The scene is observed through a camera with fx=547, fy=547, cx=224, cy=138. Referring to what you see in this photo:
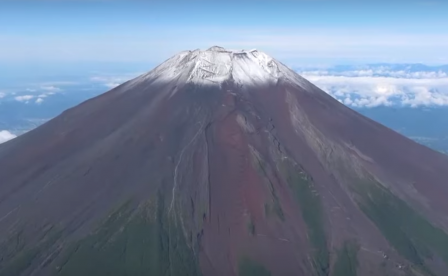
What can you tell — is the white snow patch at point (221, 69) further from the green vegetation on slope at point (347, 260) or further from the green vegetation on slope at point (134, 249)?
the green vegetation on slope at point (347, 260)

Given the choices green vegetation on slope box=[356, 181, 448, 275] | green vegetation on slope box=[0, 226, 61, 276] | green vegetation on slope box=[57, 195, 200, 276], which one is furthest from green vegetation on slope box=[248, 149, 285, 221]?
green vegetation on slope box=[0, 226, 61, 276]

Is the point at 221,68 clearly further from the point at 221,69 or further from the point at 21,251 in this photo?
the point at 21,251

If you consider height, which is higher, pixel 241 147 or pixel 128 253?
pixel 241 147

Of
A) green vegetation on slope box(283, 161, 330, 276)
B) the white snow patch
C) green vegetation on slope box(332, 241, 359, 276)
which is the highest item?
the white snow patch

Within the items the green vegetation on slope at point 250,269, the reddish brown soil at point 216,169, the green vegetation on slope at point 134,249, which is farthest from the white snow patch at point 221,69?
the green vegetation on slope at point 250,269

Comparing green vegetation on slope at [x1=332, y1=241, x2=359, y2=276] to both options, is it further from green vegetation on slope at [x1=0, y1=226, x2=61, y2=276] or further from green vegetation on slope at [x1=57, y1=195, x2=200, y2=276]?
green vegetation on slope at [x1=0, y1=226, x2=61, y2=276]

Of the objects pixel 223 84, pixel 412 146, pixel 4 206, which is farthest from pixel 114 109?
pixel 412 146

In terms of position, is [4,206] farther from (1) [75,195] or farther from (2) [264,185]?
(2) [264,185]
